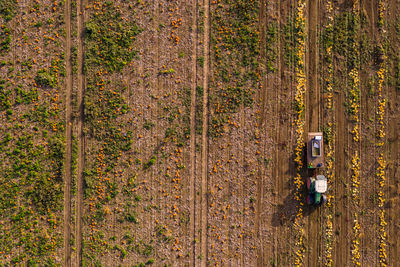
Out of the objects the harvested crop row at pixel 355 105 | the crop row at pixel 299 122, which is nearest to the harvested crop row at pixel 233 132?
the crop row at pixel 299 122

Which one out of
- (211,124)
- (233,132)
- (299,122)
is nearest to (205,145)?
(211,124)

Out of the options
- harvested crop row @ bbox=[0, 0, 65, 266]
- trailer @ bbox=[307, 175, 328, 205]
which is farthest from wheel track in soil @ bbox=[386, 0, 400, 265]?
harvested crop row @ bbox=[0, 0, 65, 266]

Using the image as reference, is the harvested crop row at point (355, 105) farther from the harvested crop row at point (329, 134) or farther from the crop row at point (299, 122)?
the crop row at point (299, 122)

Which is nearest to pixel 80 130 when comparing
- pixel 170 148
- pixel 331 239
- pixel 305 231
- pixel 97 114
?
pixel 97 114

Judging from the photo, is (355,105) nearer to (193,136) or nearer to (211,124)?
(211,124)

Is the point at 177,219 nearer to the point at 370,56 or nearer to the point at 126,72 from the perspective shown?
the point at 126,72
